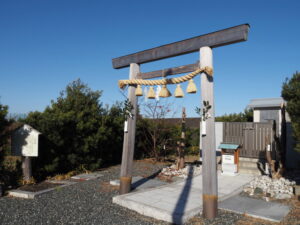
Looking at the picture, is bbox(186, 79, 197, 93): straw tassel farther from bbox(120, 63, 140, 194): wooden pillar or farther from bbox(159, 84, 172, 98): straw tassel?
bbox(120, 63, 140, 194): wooden pillar

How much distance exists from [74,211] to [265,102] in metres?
11.9

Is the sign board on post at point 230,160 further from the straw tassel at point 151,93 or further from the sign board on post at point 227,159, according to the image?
the straw tassel at point 151,93

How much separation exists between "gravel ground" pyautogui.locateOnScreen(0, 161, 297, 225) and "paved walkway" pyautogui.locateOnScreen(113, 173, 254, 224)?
0.47 feet

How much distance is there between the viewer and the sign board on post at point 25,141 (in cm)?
640

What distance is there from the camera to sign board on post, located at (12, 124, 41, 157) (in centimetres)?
640

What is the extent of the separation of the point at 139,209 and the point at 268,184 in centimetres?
382

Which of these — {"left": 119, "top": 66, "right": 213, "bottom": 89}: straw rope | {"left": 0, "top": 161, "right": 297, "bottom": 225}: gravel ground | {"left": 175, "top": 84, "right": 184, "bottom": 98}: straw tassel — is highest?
{"left": 119, "top": 66, "right": 213, "bottom": 89}: straw rope

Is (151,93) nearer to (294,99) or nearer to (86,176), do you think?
(294,99)

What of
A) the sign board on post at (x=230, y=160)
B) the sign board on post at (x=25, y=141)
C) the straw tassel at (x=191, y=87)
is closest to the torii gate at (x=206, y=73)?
the straw tassel at (x=191, y=87)

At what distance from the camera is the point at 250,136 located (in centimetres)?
1002

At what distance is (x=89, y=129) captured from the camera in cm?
893

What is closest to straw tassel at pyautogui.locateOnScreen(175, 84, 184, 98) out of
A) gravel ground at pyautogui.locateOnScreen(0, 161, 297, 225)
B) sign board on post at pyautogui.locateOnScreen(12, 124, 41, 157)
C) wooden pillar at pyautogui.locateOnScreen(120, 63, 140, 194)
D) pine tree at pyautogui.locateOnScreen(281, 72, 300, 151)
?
wooden pillar at pyautogui.locateOnScreen(120, 63, 140, 194)

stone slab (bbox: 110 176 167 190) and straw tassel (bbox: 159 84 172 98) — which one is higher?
straw tassel (bbox: 159 84 172 98)

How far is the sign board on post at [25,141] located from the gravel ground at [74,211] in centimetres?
125
